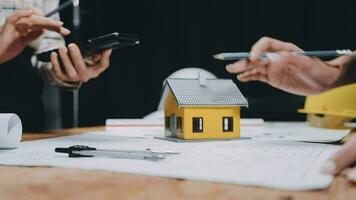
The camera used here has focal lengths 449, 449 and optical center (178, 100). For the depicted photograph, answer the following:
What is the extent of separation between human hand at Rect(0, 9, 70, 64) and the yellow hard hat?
68 cm

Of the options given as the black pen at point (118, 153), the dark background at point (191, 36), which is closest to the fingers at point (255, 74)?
the black pen at point (118, 153)

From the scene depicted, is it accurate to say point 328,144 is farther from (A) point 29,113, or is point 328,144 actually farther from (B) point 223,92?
(A) point 29,113

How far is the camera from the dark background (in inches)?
62.9

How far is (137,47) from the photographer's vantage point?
5.88ft

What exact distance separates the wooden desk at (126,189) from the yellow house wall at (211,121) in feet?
1.18

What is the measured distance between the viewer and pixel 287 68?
2.88 feet

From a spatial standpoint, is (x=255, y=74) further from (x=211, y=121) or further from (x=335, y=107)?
(x=335, y=107)

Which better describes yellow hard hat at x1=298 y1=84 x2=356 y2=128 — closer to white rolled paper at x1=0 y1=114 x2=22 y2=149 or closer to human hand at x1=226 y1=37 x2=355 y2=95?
human hand at x1=226 y1=37 x2=355 y2=95

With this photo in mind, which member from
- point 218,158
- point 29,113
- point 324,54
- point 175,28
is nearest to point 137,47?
point 175,28

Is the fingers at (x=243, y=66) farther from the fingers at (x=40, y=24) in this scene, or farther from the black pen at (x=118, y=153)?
the fingers at (x=40, y=24)

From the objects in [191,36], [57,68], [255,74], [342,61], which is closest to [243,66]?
[255,74]

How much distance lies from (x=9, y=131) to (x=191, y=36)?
44.2 inches

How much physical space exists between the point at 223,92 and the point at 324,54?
0.20 m

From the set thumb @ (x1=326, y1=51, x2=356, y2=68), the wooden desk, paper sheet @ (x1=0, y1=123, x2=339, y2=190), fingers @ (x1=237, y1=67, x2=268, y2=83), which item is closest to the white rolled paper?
paper sheet @ (x1=0, y1=123, x2=339, y2=190)
